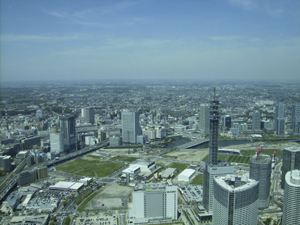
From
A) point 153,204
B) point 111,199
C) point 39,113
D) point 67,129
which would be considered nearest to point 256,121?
point 67,129

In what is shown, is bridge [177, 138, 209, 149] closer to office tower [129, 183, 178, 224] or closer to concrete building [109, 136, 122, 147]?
concrete building [109, 136, 122, 147]

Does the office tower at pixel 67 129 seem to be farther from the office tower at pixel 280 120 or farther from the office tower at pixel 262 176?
the office tower at pixel 280 120

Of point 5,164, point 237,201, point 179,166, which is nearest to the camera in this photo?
point 237,201

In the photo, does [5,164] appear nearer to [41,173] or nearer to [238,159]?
[41,173]

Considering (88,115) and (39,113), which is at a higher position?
(39,113)

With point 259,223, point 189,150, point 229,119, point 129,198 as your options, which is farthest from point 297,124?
point 129,198

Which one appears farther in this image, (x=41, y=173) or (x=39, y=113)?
(x=39, y=113)

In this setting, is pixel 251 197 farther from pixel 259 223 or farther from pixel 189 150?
pixel 189 150
